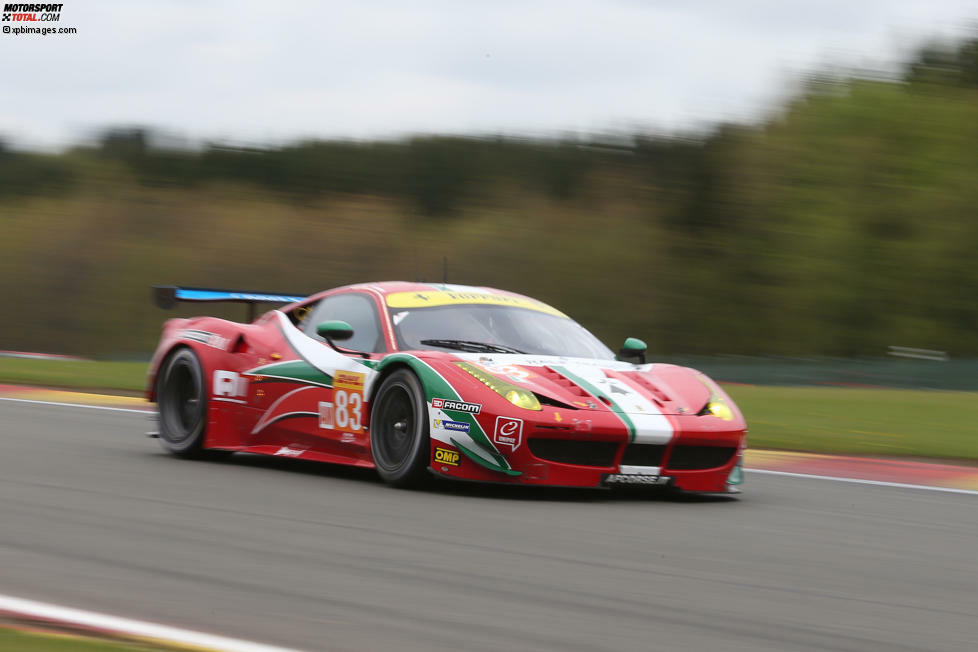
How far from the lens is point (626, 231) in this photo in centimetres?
2977

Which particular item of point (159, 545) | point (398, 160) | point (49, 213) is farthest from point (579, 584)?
point (49, 213)

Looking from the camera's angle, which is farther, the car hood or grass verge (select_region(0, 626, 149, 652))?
the car hood

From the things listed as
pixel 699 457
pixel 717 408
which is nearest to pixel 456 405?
pixel 699 457

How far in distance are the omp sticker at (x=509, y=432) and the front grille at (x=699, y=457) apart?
86cm

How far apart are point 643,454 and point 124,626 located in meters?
3.59

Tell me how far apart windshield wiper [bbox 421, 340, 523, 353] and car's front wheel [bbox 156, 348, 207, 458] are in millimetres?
1967

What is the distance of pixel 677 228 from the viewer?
29469 millimetres

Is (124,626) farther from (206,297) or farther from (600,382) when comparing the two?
(206,297)

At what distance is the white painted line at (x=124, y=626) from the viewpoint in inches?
135

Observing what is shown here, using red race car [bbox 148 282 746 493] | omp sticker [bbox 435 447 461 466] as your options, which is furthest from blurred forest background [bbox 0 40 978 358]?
omp sticker [bbox 435 447 461 466]

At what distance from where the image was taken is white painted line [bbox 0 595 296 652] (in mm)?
3424

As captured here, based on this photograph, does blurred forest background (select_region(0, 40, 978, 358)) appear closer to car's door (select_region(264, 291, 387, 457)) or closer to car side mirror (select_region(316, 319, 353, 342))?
car's door (select_region(264, 291, 387, 457))

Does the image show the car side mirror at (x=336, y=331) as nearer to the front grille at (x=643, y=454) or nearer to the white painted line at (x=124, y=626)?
the front grille at (x=643, y=454)

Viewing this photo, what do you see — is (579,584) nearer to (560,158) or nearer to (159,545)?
(159,545)
